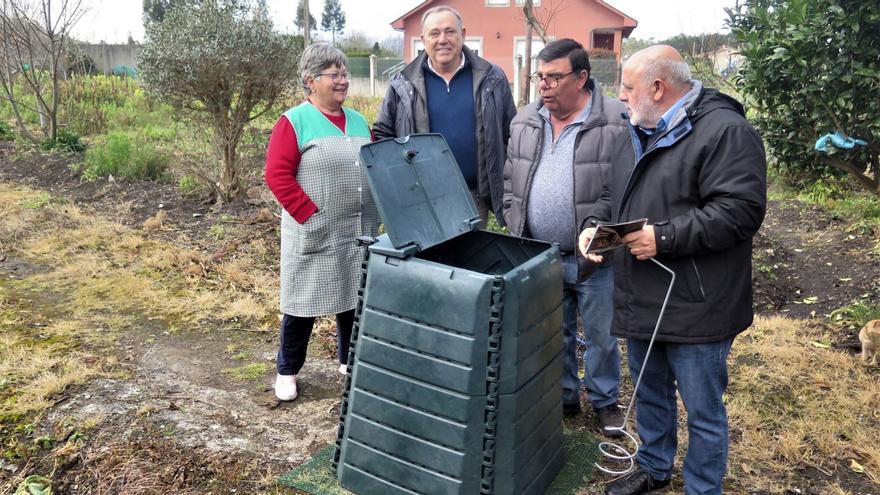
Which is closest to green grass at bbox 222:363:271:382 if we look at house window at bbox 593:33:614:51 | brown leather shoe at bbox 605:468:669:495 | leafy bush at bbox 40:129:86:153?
brown leather shoe at bbox 605:468:669:495

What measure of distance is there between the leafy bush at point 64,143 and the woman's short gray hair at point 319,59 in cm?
889

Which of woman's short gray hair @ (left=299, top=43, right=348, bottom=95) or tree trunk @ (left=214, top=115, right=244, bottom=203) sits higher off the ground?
woman's short gray hair @ (left=299, top=43, right=348, bottom=95)

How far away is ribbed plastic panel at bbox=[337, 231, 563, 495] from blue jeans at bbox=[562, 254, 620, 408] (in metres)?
0.47

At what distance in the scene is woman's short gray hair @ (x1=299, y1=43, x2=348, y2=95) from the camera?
309 centimetres

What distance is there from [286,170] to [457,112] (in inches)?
38.2

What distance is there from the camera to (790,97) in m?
5.06

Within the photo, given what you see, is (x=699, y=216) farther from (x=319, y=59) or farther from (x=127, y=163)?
(x=127, y=163)

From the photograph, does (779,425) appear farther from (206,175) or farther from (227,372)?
(206,175)

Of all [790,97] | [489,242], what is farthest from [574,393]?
[790,97]

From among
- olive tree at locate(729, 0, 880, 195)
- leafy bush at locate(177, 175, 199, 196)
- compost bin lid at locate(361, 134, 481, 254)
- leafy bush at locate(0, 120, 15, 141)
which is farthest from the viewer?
leafy bush at locate(0, 120, 15, 141)

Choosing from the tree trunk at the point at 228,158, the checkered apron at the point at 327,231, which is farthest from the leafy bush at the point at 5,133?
the checkered apron at the point at 327,231

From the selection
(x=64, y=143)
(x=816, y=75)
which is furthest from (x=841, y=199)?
(x=64, y=143)

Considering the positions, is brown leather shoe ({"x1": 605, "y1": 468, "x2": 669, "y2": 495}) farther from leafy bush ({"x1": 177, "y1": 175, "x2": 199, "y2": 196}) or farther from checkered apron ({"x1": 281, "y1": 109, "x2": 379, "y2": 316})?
leafy bush ({"x1": 177, "y1": 175, "x2": 199, "y2": 196})

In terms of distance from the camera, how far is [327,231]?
10.6 feet
